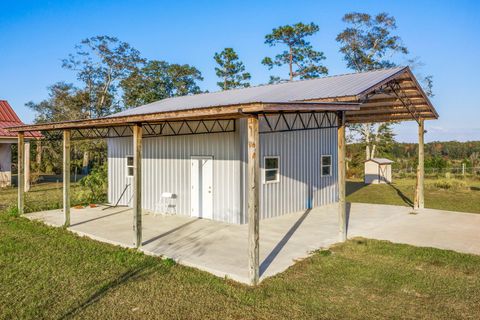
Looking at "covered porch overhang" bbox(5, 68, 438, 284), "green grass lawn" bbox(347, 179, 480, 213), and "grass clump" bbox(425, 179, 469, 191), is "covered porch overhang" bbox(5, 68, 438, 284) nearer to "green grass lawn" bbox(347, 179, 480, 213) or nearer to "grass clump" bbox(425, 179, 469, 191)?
"green grass lawn" bbox(347, 179, 480, 213)

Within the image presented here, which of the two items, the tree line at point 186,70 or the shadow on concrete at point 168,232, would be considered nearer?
the shadow on concrete at point 168,232

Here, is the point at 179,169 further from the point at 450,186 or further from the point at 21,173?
the point at 450,186

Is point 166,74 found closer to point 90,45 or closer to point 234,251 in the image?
point 90,45

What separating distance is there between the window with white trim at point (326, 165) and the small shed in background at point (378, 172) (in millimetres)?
A: 8474

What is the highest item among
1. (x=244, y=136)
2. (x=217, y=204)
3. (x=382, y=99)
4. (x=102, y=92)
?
(x=102, y=92)

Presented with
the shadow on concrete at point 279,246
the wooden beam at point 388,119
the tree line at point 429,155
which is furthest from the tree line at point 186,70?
the shadow on concrete at point 279,246

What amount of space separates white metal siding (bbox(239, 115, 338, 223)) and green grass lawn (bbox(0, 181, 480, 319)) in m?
3.49

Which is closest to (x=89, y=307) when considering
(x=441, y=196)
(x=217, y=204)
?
(x=217, y=204)

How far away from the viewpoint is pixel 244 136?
9.49 m

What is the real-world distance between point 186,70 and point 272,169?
22.6 meters

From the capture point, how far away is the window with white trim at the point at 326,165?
13031 mm

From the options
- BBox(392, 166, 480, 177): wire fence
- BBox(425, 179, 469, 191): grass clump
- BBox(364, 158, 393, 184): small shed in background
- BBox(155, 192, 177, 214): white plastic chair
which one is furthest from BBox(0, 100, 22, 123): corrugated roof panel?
BBox(392, 166, 480, 177): wire fence

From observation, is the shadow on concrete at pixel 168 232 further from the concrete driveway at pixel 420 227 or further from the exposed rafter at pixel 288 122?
the concrete driveway at pixel 420 227

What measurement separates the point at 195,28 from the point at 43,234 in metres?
13.6
